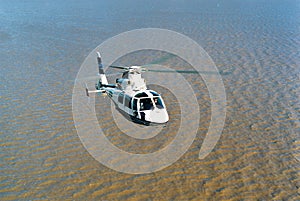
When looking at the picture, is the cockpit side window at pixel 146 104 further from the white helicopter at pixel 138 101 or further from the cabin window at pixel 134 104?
the cabin window at pixel 134 104

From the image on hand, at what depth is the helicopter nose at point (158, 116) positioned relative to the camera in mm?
13547

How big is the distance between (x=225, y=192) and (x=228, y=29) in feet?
99.8

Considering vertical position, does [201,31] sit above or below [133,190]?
above

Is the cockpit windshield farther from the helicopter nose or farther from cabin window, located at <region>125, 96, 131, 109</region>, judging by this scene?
cabin window, located at <region>125, 96, 131, 109</region>

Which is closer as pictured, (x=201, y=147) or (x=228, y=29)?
(x=201, y=147)

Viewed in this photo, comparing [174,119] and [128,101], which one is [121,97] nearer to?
[128,101]

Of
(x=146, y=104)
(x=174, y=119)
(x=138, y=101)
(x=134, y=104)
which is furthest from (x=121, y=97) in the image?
(x=174, y=119)

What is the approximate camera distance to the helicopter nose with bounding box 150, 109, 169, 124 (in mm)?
13547

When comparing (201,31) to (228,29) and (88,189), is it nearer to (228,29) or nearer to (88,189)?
(228,29)

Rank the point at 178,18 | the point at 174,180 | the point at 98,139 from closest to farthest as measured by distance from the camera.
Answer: the point at 174,180 < the point at 98,139 < the point at 178,18

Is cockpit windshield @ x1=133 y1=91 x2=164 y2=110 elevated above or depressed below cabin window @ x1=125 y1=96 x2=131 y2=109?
below

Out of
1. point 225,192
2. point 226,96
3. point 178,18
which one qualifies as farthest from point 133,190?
point 178,18

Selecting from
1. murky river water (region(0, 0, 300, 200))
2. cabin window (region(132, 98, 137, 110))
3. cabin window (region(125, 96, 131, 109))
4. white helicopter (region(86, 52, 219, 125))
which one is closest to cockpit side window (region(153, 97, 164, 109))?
white helicopter (region(86, 52, 219, 125))

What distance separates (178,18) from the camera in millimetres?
45000
